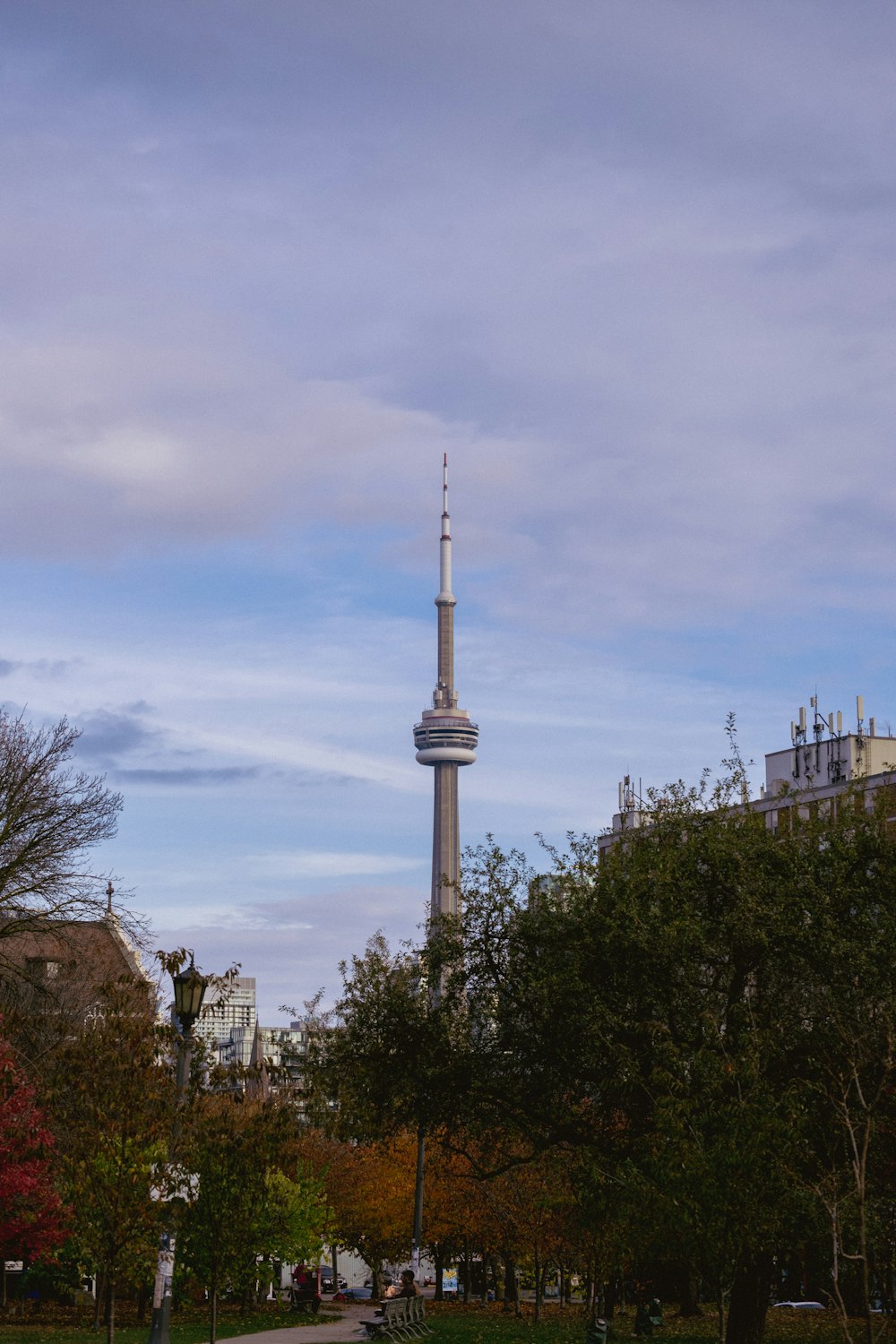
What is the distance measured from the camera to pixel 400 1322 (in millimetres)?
34781

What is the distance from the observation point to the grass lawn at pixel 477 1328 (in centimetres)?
3353

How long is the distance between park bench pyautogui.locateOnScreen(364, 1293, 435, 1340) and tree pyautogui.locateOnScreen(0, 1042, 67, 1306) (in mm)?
7392

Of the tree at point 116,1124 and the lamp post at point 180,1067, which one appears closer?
the lamp post at point 180,1067

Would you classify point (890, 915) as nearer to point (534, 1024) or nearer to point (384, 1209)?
point (534, 1024)

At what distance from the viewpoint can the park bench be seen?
1318 inches

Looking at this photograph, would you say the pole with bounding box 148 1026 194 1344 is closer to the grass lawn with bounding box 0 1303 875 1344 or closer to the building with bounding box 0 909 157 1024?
the grass lawn with bounding box 0 1303 875 1344

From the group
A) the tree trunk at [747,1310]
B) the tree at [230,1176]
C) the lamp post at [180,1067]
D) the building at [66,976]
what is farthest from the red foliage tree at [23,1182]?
the tree trunk at [747,1310]

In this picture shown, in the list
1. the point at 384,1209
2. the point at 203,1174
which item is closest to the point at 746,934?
the point at 203,1174

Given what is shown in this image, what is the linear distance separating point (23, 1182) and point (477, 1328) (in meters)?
11.6

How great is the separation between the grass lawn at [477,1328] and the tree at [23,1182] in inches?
78.2

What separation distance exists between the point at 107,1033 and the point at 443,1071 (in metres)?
10.4

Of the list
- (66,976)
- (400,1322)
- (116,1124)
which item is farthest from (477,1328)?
(66,976)

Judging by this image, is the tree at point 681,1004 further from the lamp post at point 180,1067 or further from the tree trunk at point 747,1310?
the lamp post at point 180,1067

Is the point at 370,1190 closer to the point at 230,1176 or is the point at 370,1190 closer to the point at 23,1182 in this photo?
the point at 23,1182
